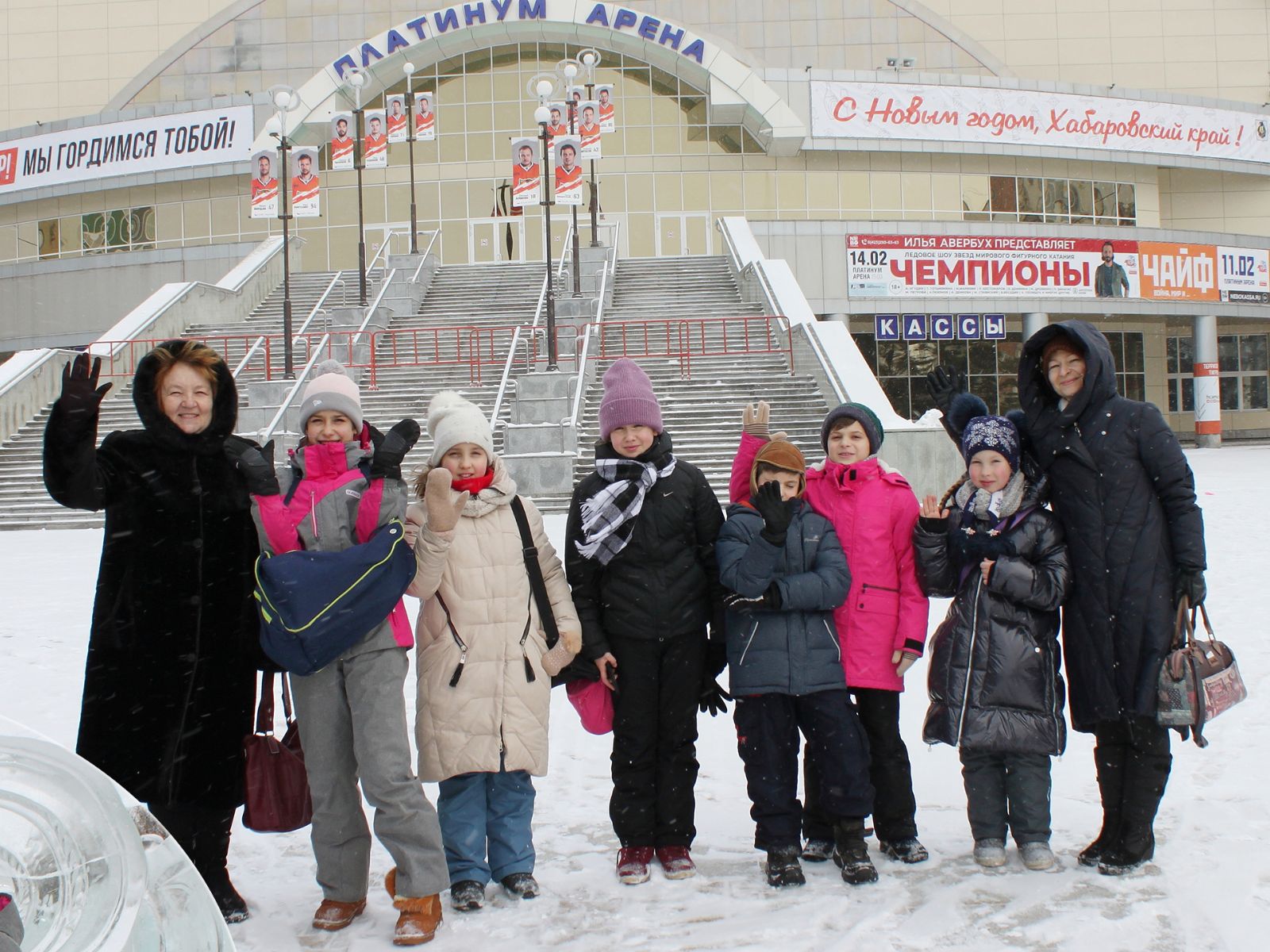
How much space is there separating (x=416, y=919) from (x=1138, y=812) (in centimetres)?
237

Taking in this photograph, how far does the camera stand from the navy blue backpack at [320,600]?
341cm

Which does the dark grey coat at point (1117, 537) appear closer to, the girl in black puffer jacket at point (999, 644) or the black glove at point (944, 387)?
the girl in black puffer jacket at point (999, 644)

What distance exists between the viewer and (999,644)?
3.94 metres

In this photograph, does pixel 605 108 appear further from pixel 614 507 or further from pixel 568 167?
pixel 614 507

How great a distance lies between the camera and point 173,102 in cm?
3409

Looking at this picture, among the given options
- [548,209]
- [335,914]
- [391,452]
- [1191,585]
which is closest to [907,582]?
[1191,585]

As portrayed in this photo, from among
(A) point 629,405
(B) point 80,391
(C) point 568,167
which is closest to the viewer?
(B) point 80,391

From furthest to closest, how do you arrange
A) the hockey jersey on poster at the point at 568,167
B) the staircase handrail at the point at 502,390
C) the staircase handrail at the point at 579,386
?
the hockey jersey on poster at the point at 568,167, the staircase handrail at the point at 502,390, the staircase handrail at the point at 579,386

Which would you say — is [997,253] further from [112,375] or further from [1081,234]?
[112,375]

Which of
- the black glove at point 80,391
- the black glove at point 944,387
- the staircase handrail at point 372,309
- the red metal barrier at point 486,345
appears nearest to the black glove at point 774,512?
the black glove at point 944,387

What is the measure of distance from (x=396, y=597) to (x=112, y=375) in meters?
18.3

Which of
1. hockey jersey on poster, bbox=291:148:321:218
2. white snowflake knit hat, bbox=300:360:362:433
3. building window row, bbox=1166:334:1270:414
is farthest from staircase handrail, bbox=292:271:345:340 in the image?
building window row, bbox=1166:334:1270:414

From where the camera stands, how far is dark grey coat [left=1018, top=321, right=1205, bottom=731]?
383cm

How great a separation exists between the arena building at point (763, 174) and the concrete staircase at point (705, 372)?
28.2 ft
